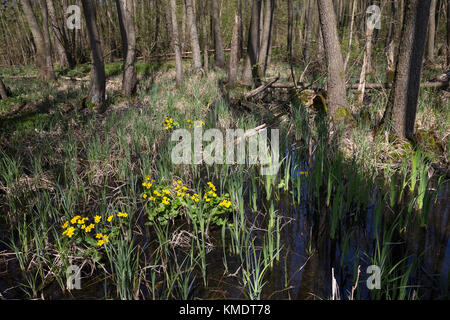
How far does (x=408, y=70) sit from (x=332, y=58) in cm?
128

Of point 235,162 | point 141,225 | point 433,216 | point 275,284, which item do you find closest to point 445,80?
point 433,216

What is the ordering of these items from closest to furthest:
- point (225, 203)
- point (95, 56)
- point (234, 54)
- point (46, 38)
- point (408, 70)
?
1. point (225, 203)
2. point (408, 70)
3. point (95, 56)
4. point (234, 54)
5. point (46, 38)

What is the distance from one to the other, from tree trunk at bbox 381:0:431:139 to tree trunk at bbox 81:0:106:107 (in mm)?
5987

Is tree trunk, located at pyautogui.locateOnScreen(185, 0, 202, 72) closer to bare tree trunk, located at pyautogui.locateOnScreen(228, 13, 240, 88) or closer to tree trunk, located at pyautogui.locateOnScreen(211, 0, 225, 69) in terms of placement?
bare tree trunk, located at pyautogui.locateOnScreen(228, 13, 240, 88)

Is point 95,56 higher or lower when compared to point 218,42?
lower

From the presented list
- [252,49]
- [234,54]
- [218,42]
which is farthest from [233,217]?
[218,42]

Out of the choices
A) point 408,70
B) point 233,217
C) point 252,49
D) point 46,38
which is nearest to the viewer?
point 233,217

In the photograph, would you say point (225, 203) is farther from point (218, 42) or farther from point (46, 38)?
point (46, 38)

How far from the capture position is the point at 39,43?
413 inches

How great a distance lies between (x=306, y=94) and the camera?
6.48 m

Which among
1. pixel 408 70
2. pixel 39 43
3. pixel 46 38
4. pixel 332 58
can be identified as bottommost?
pixel 408 70

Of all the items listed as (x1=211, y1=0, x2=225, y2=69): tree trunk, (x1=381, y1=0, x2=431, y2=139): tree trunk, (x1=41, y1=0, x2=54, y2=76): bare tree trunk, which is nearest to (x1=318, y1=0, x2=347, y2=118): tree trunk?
(x1=381, y1=0, x2=431, y2=139): tree trunk

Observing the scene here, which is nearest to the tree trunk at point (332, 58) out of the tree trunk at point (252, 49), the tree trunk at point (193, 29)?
the tree trunk at point (252, 49)
